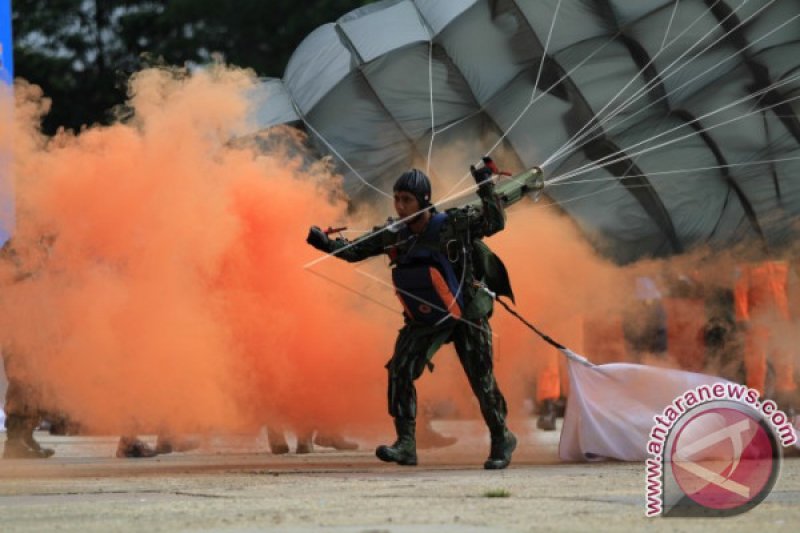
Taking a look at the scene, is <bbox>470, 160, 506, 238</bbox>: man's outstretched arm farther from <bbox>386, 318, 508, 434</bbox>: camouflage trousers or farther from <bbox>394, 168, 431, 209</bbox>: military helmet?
<bbox>386, 318, 508, 434</bbox>: camouflage trousers

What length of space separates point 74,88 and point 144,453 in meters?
16.4

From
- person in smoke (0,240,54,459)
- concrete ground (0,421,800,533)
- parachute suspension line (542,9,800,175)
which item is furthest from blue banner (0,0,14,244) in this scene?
parachute suspension line (542,9,800,175)

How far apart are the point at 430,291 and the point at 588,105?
3.03 metres

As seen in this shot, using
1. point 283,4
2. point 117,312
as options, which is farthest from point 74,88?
point 117,312

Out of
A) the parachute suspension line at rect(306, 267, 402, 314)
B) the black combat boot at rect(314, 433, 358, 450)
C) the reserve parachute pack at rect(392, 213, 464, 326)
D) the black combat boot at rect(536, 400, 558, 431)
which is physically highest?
the parachute suspension line at rect(306, 267, 402, 314)

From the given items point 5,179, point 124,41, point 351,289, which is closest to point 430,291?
point 351,289

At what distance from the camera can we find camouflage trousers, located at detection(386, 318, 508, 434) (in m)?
11.3

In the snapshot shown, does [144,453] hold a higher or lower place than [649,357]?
lower

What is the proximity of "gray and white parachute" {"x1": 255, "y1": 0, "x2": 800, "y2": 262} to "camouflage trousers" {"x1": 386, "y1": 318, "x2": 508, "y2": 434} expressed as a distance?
218 cm

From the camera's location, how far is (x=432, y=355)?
11320 millimetres

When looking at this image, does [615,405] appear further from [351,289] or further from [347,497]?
[347,497]

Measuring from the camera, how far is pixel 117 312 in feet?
41.5

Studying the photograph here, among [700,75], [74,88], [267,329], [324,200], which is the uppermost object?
[74,88]

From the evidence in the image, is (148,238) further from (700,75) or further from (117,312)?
(700,75)
